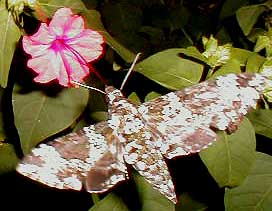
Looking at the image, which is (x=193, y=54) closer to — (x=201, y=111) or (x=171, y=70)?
(x=171, y=70)

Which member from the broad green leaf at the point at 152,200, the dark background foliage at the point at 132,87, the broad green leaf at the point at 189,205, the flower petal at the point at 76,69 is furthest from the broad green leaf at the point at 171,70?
the broad green leaf at the point at 189,205

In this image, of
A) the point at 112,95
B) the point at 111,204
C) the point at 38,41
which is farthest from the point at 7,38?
the point at 111,204

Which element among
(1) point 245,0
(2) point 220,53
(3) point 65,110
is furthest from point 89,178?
(1) point 245,0

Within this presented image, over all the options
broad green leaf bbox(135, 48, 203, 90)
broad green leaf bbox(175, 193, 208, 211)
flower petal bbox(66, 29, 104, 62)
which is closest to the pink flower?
flower petal bbox(66, 29, 104, 62)

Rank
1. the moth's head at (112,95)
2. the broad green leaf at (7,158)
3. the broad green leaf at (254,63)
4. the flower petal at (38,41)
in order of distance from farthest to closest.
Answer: the broad green leaf at (7,158)
the broad green leaf at (254,63)
the flower petal at (38,41)
the moth's head at (112,95)

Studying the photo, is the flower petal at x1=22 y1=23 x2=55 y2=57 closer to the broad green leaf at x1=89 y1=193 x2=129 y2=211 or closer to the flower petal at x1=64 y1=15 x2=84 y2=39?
the flower petal at x1=64 y1=15 x2=84 y2=39

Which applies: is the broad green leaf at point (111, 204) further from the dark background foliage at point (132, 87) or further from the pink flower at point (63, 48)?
the pink flower at point (63, 48)

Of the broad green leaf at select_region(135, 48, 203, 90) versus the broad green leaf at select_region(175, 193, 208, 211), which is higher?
the broad green leaf at select_region(135, 48, 203, 90)
